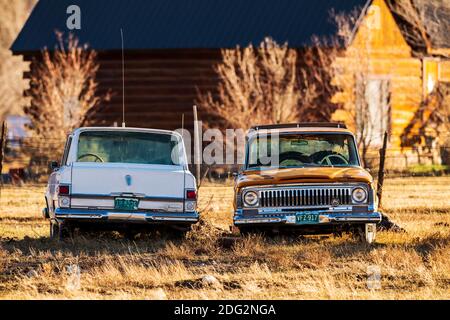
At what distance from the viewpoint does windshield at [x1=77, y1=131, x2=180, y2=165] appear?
14.3 meters

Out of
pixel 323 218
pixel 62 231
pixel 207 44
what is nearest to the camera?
pixel 323 218

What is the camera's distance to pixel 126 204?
44.4 ft

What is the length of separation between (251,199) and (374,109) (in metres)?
20.7

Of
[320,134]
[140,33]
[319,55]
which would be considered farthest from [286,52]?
[320,134]

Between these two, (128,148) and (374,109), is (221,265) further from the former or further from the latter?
(374,109)

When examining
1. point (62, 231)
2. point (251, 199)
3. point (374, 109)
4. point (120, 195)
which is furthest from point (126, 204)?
point (374, 109)

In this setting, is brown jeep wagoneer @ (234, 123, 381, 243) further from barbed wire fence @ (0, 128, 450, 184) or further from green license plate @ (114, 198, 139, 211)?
barbed wire fence @ (0, 128, 450, 184)

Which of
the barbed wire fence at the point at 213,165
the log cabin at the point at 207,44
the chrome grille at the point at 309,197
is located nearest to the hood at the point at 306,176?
the chrome grille at the point at 309,197

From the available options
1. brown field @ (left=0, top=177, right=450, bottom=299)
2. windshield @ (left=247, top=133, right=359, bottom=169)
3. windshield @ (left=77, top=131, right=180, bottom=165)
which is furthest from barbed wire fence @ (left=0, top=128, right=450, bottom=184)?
windshield @ (left=77, top=131, right=180, bottom=165)

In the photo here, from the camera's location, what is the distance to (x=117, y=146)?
1446 centimetres

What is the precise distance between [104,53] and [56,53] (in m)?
1.49

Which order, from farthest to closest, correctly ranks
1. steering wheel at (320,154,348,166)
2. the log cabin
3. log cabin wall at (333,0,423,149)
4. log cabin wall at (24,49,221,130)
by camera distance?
log cabin wall at (24,49,221,130) → the log cabin → log cabin wall at (333,0,423,149) → steering wheel at (320,154,348,166)

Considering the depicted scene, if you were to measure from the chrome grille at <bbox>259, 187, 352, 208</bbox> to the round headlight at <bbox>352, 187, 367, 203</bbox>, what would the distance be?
6cm

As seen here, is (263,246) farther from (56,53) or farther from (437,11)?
(437,11)
